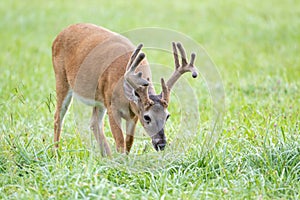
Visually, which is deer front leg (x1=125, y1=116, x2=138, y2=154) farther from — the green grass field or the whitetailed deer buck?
the green grass field

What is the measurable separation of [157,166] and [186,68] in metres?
0.92

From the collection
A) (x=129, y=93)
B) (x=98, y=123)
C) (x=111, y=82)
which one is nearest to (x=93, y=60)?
(x=111, y=82)

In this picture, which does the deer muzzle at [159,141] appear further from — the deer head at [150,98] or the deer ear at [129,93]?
the deer ear at [129,93]

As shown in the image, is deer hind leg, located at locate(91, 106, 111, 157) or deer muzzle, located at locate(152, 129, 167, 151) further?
deer hind leg, located at locate(91, 106, 111, 157)

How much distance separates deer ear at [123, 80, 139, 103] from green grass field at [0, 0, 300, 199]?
0.51 metres

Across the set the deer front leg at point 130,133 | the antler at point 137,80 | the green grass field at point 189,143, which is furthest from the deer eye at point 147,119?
the deer front leg at point 130,133

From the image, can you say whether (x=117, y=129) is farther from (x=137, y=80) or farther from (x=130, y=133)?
(x=137, y=80)

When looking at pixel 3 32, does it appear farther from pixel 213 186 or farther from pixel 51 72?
pixel 213 186

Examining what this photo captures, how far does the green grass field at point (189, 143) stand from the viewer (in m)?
4.87

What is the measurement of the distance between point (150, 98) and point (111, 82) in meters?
0.67

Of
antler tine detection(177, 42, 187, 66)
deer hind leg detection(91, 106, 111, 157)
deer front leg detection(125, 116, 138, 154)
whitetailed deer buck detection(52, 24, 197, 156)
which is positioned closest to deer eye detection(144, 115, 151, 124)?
whitetailed deer buck detection(52, 24, 197, 156)

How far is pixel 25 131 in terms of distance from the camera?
650 cm

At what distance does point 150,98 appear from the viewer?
571cm

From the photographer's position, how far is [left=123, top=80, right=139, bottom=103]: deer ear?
18.9 ft
